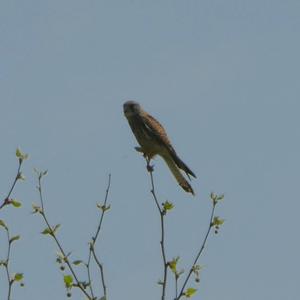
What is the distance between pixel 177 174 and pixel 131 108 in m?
2.07

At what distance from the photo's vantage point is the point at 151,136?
1102 centimetres

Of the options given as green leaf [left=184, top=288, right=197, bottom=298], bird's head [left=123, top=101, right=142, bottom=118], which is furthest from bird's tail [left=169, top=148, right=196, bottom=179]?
green leaf [left=184, top=288, right=197, bottom=298]

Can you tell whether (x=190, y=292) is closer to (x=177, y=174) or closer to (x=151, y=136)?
(x=177, y=174)

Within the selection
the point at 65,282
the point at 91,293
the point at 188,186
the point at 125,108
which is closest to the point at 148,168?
the point at 65,282

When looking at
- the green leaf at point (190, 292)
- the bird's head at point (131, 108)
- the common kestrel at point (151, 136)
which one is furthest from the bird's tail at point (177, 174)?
the green leaf at point (190, 292)

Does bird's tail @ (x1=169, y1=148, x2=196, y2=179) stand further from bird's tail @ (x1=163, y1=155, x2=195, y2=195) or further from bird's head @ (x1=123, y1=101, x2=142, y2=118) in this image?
bird's head @ (x1=123, y1=101, x2=142, y2=118)

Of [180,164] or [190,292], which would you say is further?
[180,164]

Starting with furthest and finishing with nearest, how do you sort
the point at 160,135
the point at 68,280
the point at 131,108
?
the point at 131,108, the point at 160,135, the point at 68,280

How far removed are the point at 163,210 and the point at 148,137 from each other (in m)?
5.56

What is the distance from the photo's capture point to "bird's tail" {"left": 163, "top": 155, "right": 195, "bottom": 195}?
30.5 ft

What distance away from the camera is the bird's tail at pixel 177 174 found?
30.5 ft

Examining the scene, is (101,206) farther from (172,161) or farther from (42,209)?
(172,161)

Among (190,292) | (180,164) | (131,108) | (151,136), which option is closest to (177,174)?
(180,164)

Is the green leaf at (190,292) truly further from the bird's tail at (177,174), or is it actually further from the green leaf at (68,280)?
the bird's tail at (177,174)
